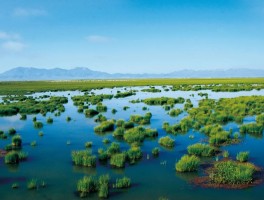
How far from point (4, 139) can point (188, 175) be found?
17.1m

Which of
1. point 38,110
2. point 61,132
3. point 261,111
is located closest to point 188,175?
point 61,132

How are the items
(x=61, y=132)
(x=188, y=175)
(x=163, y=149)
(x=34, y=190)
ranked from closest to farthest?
1. (x=34, y=190)
2. (x=188, y=175)
3. (x=163, y=149)
4. (x=61, y=132)

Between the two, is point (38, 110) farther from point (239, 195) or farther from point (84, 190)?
point (239, 195)

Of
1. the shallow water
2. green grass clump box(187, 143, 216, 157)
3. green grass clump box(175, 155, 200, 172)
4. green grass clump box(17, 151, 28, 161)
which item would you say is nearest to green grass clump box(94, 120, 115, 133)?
the shallow water

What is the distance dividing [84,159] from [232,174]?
839 centimetres

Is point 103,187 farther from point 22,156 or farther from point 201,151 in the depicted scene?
point 22,156

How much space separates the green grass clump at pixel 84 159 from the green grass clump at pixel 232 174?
6.78m

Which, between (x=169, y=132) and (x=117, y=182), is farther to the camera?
(x=169, y=132)

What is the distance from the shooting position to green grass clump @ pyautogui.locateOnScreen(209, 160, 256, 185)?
15336mm

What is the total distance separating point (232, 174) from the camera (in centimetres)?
1565

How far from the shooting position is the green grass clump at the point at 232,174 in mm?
15336

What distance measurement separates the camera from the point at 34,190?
1496cm

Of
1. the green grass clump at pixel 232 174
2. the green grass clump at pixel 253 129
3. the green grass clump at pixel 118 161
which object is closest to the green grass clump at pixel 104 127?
the green grass clump at pixel 118 161

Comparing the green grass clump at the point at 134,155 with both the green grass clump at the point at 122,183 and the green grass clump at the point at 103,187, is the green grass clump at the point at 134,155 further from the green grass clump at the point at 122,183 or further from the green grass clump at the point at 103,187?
the green grass clump at the point at 103,187
